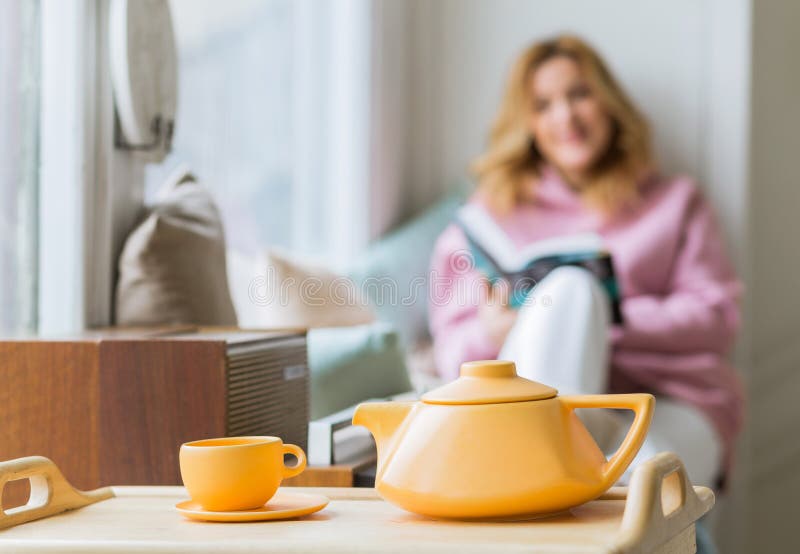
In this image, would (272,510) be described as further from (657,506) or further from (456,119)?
(456,119)

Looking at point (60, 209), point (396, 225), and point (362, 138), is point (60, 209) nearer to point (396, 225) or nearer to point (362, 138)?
point (362, 138)

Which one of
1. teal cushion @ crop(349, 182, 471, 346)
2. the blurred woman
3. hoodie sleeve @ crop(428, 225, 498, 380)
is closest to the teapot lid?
the blurred woman

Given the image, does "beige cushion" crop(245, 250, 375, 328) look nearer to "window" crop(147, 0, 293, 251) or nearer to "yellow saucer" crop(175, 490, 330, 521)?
"window" crop(147, 0, 293, 251)

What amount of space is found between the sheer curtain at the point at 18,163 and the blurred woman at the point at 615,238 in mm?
1045

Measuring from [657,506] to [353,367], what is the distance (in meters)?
0.80

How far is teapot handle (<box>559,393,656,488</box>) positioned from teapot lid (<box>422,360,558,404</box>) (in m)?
0.02

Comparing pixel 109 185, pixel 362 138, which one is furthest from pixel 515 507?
pixel 362 138

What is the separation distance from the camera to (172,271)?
1267 millimetres

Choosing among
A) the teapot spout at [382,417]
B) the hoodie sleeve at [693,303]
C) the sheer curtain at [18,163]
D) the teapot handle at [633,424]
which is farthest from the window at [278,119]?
the teapot handle at [633,424]

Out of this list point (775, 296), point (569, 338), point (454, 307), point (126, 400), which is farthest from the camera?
point (775, 296)

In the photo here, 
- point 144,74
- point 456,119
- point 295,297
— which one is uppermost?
point 456,119

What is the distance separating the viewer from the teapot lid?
642 mm

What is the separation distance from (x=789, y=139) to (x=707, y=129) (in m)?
0.28

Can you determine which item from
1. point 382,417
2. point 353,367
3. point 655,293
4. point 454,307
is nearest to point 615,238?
point 655,293
